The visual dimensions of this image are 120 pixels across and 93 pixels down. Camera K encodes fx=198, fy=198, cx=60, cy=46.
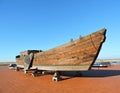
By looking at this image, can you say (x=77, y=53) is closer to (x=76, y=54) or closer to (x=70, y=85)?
(x=76, y=54)

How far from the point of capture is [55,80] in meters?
13.0

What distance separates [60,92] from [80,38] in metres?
4.25

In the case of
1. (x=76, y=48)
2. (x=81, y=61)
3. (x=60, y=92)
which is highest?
(x=76, y=48)

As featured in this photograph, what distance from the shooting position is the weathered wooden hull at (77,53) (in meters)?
11.0

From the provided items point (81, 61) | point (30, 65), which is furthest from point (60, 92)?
point (30, 65)

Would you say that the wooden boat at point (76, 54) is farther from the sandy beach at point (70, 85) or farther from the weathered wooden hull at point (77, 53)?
the sandy beach at point (70, 85)

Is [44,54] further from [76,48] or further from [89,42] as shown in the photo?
[89,42]

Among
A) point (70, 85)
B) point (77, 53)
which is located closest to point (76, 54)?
point (77, 53)

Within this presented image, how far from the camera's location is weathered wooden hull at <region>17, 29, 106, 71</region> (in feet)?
36.2

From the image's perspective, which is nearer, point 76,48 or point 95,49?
point 95,49

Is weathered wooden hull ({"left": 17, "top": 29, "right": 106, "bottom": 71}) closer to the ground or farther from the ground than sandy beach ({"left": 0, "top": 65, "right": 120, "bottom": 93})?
farther from the ground

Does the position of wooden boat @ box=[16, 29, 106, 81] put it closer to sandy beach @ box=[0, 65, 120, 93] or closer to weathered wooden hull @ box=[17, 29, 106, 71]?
weathered wooden hull @ box=[17, 29, 106, 71]

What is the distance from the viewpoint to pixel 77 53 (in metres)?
12.1

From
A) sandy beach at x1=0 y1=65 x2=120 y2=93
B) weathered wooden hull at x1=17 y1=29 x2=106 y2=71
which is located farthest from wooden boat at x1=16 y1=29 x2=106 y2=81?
sandy beach at x1=0 y1=65 x2=120 y2=93
